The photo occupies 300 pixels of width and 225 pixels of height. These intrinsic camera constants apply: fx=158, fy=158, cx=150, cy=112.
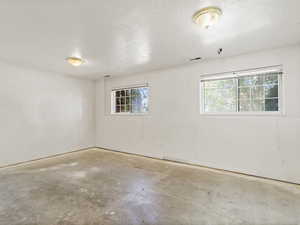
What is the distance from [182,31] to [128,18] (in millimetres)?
807

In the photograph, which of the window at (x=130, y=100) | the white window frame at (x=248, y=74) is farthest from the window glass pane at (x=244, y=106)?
the window at (x=130, y=100)

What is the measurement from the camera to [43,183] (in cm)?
264

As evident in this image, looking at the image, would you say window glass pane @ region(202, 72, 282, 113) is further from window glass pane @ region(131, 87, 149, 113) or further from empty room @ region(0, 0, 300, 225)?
→ window glass pane @ region(131, 87, 149, 113)

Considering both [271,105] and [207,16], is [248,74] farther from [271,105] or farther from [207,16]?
[207,16]

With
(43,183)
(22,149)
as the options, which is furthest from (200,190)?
(22,149)

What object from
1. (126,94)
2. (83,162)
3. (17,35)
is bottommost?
(83,162)

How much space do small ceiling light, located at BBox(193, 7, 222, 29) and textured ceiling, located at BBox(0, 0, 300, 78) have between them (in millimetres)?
64

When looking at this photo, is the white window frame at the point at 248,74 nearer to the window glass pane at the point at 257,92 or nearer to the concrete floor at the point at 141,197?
the window glass pane at the point at 257,92

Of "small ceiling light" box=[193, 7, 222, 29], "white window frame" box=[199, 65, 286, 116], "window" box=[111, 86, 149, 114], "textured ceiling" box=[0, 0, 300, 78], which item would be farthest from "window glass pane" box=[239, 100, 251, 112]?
"window" box=[111, 86, 149, 114]

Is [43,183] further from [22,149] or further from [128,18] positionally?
[128,18]

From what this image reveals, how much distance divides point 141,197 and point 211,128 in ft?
6.88

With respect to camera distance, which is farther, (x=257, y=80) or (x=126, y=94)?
(x=126, y=94)

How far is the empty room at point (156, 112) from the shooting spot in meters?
1.85

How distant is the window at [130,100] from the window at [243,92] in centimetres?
168
